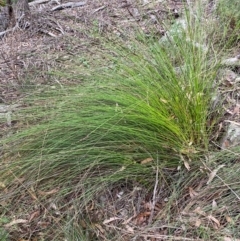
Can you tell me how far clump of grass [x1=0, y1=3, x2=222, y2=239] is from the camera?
1.81m

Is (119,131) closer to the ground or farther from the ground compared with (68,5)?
closer to the ground

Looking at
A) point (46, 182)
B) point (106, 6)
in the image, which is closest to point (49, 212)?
point (46, 182)

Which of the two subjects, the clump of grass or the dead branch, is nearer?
the clump of grass

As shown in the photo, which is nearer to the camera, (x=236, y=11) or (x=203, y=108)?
(x=203, y=108)

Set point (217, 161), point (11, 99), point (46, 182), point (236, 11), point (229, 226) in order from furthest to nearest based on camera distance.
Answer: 1. point (11, 99)
2. point (236, 11)
3. point (46, 182)
4. point (217, 161)
5. point (229, 226)

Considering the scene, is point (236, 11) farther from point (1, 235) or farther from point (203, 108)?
point (1, 235)

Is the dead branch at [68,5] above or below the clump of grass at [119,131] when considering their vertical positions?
above

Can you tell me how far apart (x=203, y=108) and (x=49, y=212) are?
37.4 inches

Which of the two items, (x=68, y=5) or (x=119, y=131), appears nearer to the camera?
(x=119, y=131)

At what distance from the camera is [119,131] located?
6.02 feet

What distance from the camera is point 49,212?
72.8 inches

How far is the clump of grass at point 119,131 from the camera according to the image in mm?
1813

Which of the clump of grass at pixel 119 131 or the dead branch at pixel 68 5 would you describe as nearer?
the clump of grass at pixel 119 131

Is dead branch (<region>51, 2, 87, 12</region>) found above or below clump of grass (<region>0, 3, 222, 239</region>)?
above
